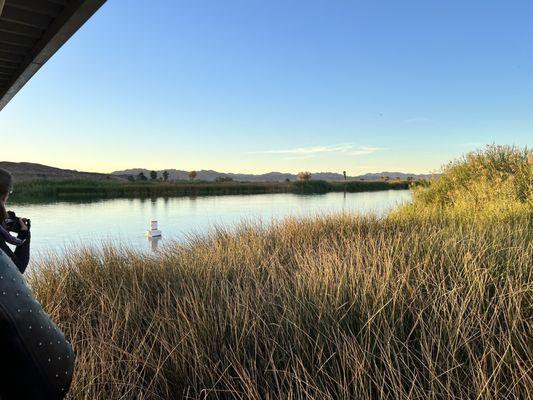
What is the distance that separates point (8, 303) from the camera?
67 centimetres

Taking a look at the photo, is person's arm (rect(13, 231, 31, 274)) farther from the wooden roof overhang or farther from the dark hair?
the wooden roof overhang

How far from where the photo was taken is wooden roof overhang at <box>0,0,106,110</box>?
3773 millimetres

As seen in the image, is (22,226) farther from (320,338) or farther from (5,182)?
(320,338)

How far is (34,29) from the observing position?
4.61 meters

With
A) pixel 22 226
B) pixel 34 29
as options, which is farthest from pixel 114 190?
pixel 22 226

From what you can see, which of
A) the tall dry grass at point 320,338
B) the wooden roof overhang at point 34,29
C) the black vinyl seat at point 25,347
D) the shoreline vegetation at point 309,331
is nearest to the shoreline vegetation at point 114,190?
the wooden roof overhang at point 34,29

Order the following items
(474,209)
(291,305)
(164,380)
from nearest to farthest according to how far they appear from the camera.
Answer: (164,380)
(291,305)
(474,209)

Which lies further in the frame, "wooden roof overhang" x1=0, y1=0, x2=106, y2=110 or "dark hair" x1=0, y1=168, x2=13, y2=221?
"wooden roof overhang" x1=0, y1=0, x2=106, y2=110

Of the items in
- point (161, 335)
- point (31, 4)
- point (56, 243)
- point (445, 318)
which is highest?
point (31, 4)

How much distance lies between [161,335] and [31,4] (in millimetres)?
3501

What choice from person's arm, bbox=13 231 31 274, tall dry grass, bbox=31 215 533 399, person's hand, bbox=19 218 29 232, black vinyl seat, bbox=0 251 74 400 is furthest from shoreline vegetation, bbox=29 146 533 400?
black vinyl seat, bbox=0 251 74 400

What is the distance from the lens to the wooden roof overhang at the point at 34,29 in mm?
3773

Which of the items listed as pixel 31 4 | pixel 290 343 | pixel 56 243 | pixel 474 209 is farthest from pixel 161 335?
pixel 56 243

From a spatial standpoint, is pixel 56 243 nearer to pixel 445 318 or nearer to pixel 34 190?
pixel 445 318
